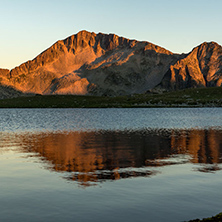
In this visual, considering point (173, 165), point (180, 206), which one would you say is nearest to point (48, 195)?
point (180, 206)

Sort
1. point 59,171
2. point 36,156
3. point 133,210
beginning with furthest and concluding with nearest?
point 36,156
point 59,171
point 133,210

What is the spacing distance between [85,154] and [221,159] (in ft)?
38.0

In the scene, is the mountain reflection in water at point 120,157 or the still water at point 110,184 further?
the mountain reflection in water at point 120,157

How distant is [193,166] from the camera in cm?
2434

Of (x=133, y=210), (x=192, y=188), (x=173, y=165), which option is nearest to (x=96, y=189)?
(x=133, y=210)

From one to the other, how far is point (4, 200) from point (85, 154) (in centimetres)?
1455

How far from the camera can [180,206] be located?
1477cm

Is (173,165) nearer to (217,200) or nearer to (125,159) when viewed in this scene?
(125,159)

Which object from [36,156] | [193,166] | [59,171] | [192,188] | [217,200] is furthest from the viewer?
[36,156]

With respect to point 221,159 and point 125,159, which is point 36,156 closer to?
point 125,159

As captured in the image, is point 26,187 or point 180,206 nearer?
point 180,206

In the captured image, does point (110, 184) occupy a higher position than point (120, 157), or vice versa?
point (120, 157)

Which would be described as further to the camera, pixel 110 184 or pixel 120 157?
pixel 120 157

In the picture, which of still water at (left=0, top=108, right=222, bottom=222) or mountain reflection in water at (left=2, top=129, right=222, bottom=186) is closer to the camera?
still water at (left=0, top=108, right=222, bottom=222)
